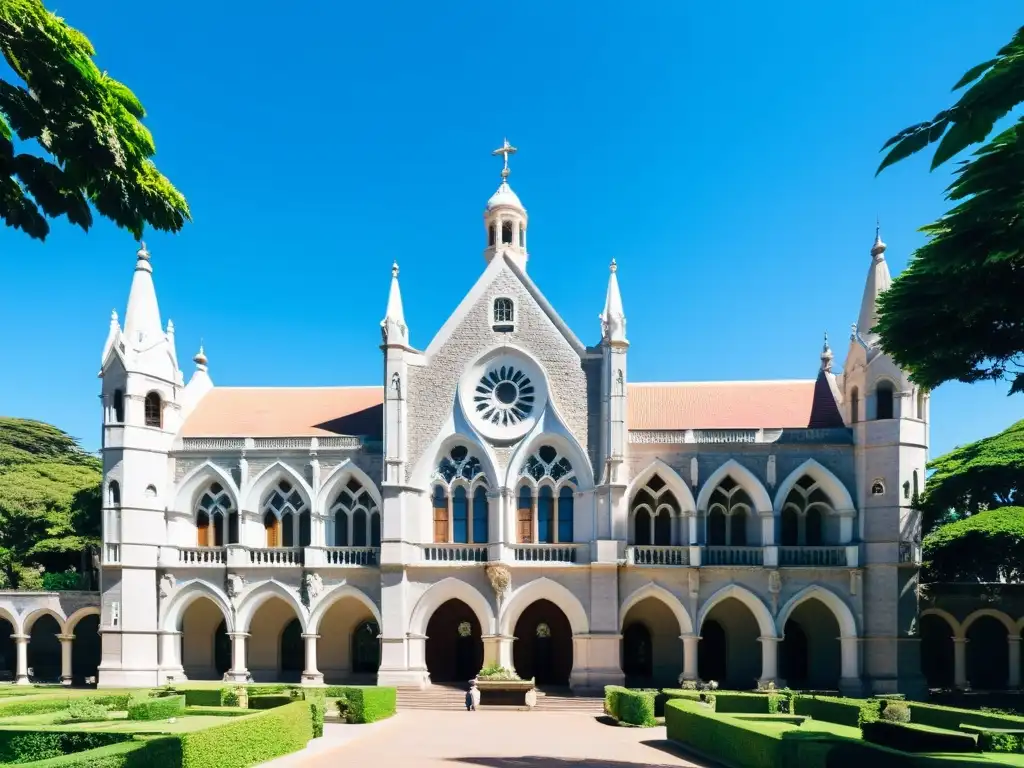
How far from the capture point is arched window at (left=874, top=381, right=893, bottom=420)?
37.2 metres

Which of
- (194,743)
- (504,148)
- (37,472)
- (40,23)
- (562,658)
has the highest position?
(504,148)

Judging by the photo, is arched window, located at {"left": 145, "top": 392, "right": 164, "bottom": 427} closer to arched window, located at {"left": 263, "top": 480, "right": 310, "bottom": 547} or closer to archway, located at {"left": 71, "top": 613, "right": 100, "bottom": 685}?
arched window, located at {"left": 263, "top": 480, "right": 310, "bottom": 547}

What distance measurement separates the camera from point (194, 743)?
58.9ft

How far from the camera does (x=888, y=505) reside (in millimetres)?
36469

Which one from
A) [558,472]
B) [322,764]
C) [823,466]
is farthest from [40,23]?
[823,466]

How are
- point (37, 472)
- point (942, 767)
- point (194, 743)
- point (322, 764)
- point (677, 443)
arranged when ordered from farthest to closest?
1. point (37, 472)
2. point (677, 443)
3. point (322, 764)
4. point (194, 743)
5. point (942, 767)

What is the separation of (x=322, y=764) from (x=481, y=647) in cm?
1975

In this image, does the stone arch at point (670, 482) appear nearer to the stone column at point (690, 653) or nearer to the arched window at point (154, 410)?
the stone column at point (690, 653)

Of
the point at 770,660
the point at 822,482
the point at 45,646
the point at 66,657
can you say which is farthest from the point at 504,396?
the point at 45,646

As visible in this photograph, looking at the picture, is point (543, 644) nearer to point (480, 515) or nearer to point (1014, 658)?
point (480, 515)

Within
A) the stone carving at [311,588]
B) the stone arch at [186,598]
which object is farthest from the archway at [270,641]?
the stone carving at [311,588]

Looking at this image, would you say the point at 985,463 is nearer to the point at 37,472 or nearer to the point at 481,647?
the point at 481,647

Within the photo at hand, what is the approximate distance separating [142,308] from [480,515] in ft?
59.3

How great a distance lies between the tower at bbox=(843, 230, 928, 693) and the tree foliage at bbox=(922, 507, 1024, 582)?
136cm
